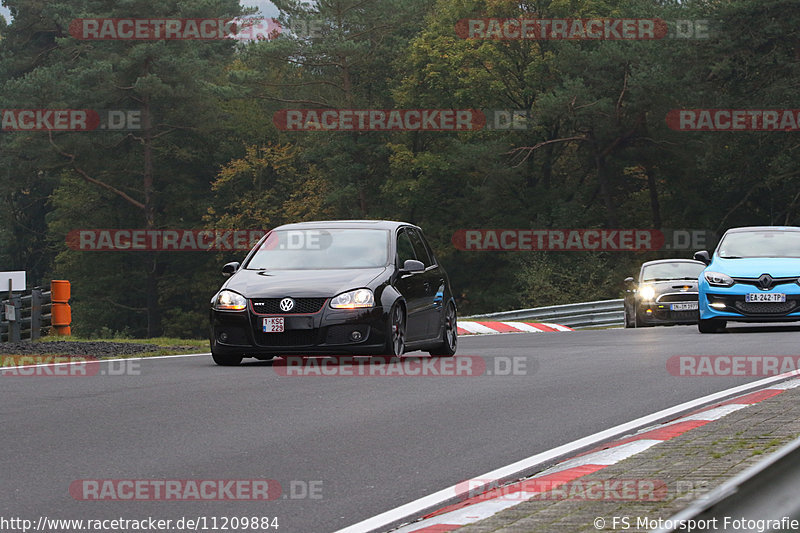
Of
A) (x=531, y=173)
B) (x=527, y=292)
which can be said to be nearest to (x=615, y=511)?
(x=527, y=292)

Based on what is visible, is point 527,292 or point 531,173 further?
point 531,173

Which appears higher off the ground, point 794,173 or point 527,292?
point 794,173

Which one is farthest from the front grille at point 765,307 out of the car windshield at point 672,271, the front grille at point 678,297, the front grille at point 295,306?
the front grille at point 295,306

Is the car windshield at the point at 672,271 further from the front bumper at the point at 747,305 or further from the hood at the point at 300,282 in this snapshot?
the hood at the point at 300,282

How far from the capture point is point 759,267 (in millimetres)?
20125

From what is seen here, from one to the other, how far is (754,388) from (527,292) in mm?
44588

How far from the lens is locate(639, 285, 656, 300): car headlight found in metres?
26.3

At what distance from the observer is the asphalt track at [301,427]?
6465 mm

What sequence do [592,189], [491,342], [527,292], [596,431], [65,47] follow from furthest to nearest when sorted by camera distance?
1. [65,47]
2. [592,189]
3. [527,292]
4. [491,342]
5. [596,431]

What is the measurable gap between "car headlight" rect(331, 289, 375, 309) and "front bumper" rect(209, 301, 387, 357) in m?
0.06

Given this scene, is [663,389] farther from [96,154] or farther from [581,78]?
[96,154]

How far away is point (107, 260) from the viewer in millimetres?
71688

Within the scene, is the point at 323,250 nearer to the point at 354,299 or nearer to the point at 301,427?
the point at 354,299

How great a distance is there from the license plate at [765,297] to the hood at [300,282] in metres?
7.86
